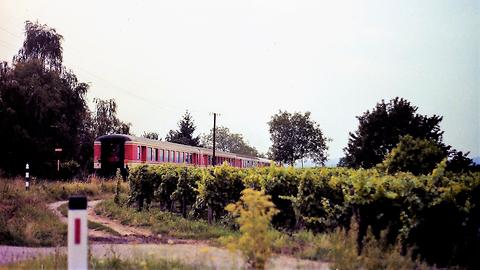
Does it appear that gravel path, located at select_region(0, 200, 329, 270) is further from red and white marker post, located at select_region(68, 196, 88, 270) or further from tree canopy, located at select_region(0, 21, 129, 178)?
red and white marker post, located at select_region(68, 196, 88, 270)

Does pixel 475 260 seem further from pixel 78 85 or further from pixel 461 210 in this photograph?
pixel 78 85

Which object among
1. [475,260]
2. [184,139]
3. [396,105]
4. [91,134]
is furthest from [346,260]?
[184,139]

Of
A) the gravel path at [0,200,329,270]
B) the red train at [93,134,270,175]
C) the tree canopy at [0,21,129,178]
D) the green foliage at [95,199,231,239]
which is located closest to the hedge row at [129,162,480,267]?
the green foliage at [95,199,231,239]

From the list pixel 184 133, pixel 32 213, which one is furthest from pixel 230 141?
pixel 32 213

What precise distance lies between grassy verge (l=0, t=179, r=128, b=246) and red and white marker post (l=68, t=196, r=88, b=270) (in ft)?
19.0

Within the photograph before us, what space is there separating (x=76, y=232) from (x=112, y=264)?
3.02 meters

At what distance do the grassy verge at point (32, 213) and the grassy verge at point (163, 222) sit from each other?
1.46 metres

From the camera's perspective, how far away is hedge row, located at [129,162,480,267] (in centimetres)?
694

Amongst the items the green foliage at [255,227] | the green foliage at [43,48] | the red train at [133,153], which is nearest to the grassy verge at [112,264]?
the green foliage at [255,227]

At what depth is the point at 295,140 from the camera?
21.8 meters

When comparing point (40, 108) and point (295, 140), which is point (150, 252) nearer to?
point (40, 108)

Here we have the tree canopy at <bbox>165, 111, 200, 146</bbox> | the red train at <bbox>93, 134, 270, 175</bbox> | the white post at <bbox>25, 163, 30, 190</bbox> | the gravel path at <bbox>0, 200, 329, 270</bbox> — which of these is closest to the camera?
the gravel path at <bbox>0, 200, 329, 270</bbox>

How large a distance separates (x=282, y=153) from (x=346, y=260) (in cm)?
1438

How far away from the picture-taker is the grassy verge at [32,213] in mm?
9422
